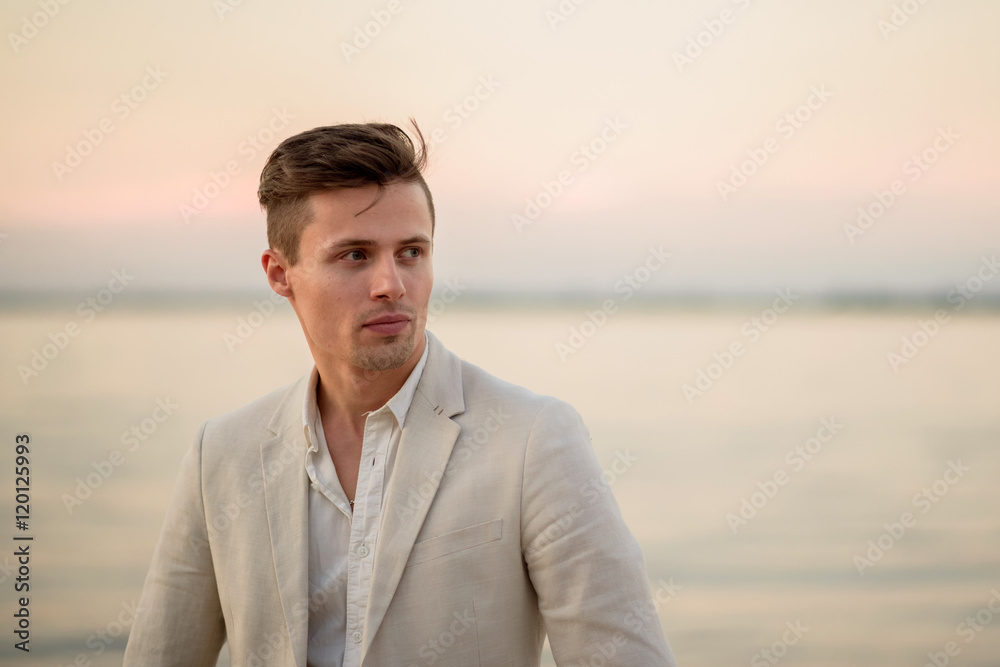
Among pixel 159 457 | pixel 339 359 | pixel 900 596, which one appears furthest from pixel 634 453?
pixel 339 359

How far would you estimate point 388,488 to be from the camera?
5.32 ft

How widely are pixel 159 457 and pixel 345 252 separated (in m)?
3.47

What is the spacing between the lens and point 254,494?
1729 mm

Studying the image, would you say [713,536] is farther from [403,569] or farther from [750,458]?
[403,569]

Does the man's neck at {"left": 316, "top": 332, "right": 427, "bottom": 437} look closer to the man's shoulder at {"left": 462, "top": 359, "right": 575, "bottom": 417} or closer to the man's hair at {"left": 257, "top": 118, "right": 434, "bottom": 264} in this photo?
the man's shoulder at {"left": 462, "top": 359, "right": 575, "bottom": 417}

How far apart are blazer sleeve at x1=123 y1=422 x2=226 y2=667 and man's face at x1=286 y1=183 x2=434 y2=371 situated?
42 cm

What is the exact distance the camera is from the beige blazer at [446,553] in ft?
4.96
